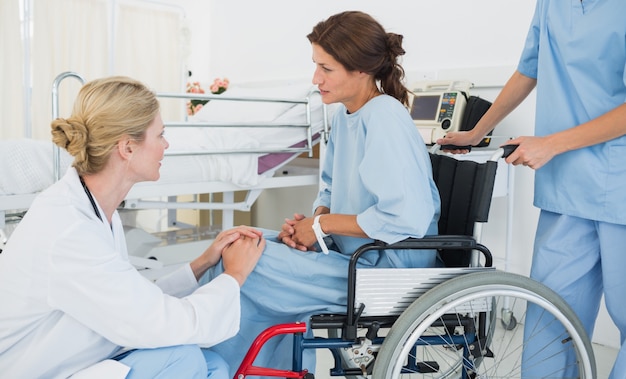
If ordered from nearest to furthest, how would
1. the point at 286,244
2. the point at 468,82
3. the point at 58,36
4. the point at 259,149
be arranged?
1. the point at 286,244
2. the point at 468,82
3. the point at 259,149
4. the point at 58,36

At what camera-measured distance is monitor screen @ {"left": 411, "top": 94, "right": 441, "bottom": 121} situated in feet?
8.91

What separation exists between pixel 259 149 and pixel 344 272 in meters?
1.50

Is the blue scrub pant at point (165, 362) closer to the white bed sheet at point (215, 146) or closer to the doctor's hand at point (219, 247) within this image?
the doctor's hand at point (219, 247)

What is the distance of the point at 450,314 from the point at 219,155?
1.64m

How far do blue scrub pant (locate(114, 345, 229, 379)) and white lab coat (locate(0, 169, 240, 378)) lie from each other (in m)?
0.03

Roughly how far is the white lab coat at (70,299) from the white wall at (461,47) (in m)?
2.06

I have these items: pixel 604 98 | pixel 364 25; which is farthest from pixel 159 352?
pixel 604 98

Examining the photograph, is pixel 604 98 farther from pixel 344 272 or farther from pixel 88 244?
pixel 88 244

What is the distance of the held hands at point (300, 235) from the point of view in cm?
154

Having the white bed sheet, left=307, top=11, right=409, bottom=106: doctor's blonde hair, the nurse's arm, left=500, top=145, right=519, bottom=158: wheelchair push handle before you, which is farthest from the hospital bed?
the nurse's arm

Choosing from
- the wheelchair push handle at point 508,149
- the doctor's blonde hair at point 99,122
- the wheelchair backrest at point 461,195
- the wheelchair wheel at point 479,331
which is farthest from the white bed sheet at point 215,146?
the wheelchair push handle at point 508,149

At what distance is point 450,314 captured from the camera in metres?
1.46

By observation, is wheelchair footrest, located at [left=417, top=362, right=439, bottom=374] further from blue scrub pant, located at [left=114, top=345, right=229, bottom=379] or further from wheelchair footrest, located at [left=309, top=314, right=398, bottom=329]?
blue scrub pant, located at [left=114, top=345, right=229, bottom=379]

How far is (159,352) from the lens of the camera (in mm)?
1212
